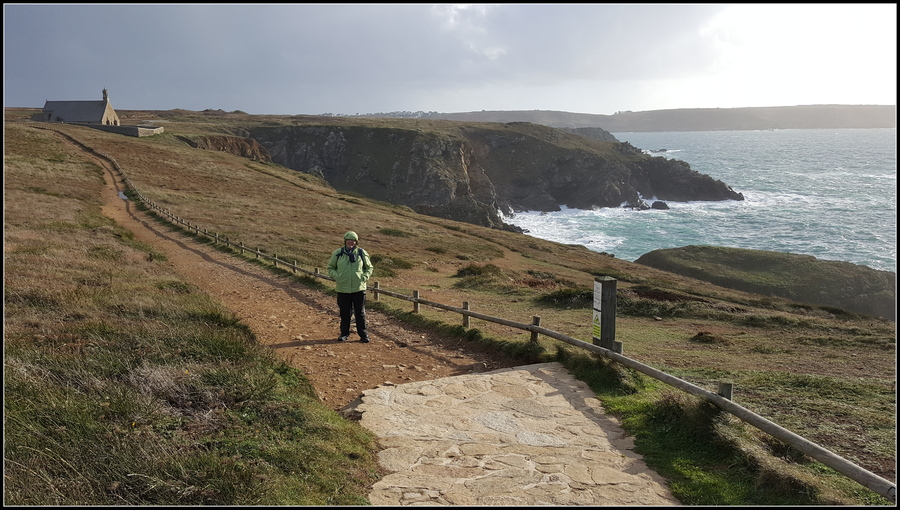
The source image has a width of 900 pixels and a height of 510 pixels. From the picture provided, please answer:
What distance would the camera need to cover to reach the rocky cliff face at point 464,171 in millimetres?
101188

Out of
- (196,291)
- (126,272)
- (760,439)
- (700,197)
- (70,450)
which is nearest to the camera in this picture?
(70,450)

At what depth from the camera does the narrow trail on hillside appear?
9.14 m

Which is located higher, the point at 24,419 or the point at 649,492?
the point at 24,419

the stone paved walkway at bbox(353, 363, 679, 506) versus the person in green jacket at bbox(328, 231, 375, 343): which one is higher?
the person in green jacket at bbox(328, 231, 375, 343)

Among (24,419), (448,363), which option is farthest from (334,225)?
(24,419)

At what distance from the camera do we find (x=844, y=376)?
1145 cm

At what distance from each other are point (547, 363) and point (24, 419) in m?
7.35

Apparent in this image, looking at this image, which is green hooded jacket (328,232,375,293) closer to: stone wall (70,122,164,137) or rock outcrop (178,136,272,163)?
stone wall (70,122,164,137)

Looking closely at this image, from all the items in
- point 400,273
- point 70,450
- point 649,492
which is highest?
point 70,450

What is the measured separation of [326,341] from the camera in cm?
1134

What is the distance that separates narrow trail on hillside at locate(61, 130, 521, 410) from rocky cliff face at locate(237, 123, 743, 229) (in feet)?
248

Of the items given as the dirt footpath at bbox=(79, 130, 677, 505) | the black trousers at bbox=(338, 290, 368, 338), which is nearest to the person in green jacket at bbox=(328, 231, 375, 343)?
the black trousers at bbox=(338, 290, 368, 338)

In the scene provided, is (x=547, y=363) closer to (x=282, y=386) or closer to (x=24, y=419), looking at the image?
(x=282, y=386)

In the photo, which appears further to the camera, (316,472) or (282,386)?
(282,386)
